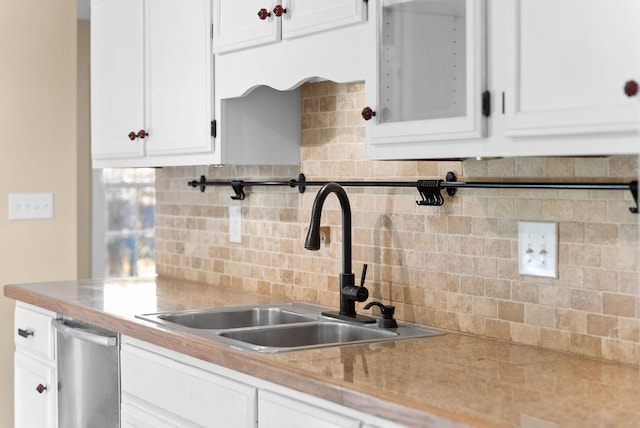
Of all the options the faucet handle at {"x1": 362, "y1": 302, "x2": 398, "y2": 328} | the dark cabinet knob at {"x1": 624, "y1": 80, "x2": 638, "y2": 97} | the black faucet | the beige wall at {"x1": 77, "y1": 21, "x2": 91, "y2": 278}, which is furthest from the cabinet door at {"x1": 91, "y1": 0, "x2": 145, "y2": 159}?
the beige wall at {"x1": 77, "y1": 21, "x2": 91, "y2": 278}

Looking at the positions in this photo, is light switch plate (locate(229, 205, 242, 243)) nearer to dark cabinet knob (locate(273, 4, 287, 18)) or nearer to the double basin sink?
the double basin sink

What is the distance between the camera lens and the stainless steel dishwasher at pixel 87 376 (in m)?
2.77

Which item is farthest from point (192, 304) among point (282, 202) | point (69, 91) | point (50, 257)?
point (69, 91)

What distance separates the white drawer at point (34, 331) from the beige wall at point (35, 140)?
0.59m

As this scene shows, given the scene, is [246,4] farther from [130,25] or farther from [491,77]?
[491,77]

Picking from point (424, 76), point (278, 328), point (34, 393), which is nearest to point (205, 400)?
point (278, 328)

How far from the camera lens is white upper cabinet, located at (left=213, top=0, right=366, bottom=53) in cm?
231

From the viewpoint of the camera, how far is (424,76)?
81.7 inches

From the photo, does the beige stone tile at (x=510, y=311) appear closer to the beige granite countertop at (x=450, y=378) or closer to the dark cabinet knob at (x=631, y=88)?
the beige granite countertop at (x=450, y=378)

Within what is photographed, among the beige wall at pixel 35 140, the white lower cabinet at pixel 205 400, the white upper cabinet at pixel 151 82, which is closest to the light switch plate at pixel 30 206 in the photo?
the beige wall at pixel 35 140

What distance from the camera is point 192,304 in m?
2.95

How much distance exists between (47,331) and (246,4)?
4.62 ft

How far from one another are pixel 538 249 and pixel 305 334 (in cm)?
79

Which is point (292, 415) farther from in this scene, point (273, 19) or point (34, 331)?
point (34, 331)
